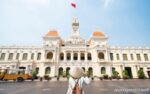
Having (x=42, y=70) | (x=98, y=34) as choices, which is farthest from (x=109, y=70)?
(x=42, y=70)

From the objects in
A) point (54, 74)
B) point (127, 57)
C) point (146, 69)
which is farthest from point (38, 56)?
point (146, 69)

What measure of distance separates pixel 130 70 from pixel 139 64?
323cm

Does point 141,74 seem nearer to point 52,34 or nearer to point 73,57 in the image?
point 73,57

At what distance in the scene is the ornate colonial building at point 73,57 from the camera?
33594 millimetres

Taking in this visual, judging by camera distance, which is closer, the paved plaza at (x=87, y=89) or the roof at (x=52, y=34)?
the paved plaza at (x=87, y=89)

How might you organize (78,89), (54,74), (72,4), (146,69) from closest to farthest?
(78,89), (72,4), (54,74), (146,69)

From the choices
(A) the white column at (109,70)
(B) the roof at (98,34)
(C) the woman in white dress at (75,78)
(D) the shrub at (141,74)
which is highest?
(B) the roof at (98,34)

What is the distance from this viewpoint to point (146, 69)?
35.7 m

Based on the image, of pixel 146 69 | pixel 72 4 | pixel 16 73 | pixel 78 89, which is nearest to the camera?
pixel 78 89

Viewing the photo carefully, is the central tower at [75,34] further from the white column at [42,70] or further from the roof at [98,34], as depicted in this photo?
the white column at [42,70]

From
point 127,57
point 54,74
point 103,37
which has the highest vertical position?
point 103,37

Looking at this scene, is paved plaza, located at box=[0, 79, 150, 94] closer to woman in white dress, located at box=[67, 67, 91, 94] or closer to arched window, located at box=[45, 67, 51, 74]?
woman in white dress, located at box=[67, 67, 91, 94]

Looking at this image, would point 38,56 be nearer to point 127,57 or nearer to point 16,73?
point 16,73

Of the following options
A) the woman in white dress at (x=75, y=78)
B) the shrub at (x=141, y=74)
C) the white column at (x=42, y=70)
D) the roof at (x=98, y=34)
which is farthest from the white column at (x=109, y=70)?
the woman in white dress at (x=75, y=78)
